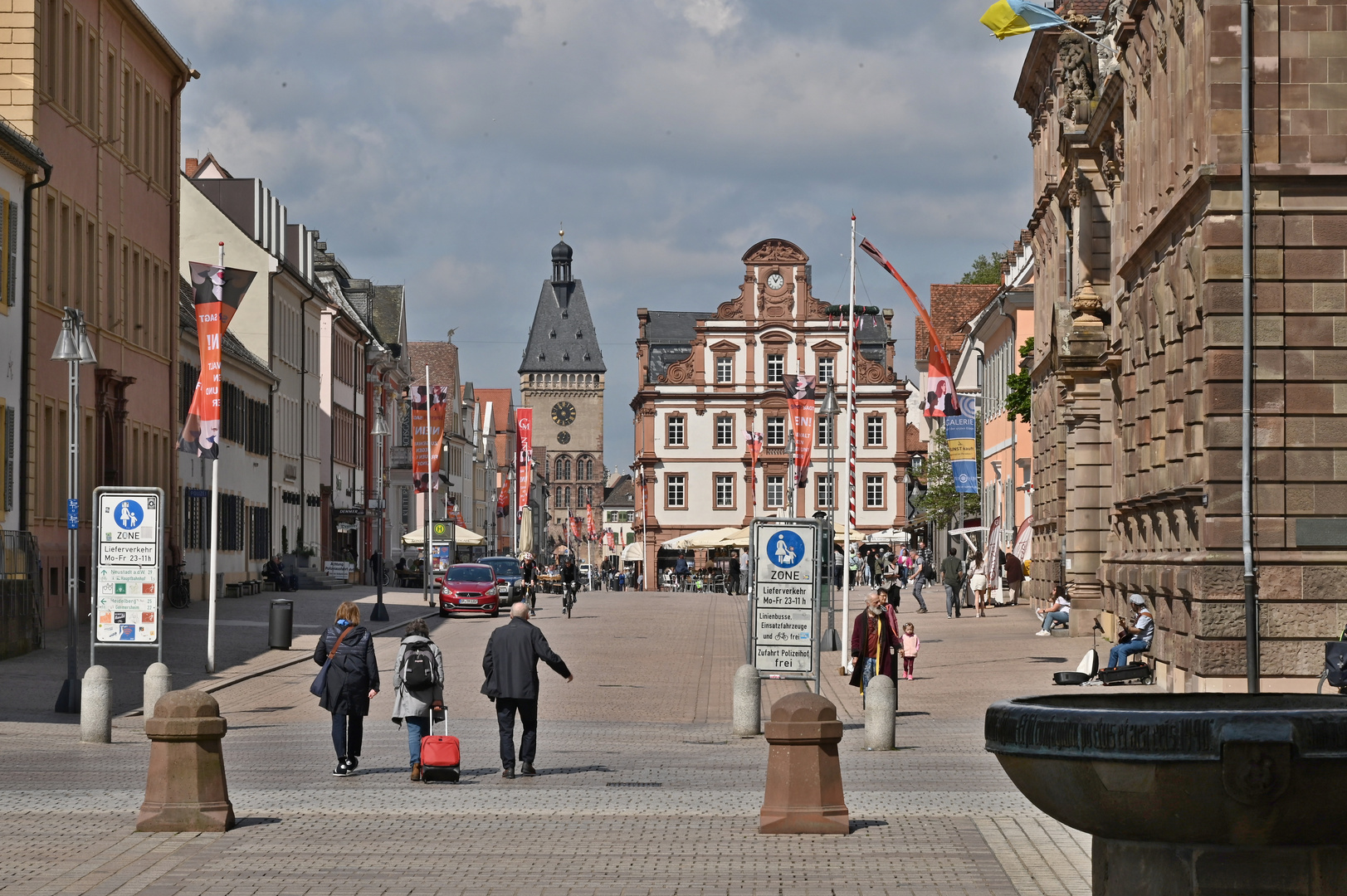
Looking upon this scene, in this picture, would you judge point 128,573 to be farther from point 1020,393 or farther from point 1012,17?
point 1020,393

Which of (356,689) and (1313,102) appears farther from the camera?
(1313,102)

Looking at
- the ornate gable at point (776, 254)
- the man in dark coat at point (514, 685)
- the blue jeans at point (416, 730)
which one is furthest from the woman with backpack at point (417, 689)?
the ornate gable at point (776, 254)

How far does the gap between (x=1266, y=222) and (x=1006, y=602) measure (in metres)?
33.2

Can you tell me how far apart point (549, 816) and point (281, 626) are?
2037cm

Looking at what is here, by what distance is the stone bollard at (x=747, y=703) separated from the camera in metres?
21.2

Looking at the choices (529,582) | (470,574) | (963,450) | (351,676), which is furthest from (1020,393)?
(351,676)

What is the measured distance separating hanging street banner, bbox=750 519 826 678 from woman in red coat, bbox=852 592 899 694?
0.88 m

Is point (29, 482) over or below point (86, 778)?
over

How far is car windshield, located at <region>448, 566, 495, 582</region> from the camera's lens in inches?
2028

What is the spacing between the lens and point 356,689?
676 inches

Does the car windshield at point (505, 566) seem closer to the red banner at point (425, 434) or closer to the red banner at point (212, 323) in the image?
the red banner at point (425, 434)

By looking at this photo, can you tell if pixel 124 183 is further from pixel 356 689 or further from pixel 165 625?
pixel 356 689

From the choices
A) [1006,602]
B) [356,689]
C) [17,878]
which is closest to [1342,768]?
[17,878]

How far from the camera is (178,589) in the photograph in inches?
1794
